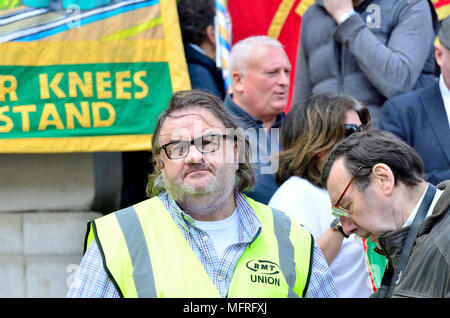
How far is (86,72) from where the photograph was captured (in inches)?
193

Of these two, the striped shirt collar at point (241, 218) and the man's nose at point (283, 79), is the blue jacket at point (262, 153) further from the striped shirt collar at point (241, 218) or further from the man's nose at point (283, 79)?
the striped shirt collar at point (241, 218)

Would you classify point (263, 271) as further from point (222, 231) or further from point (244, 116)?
point (244, 116)

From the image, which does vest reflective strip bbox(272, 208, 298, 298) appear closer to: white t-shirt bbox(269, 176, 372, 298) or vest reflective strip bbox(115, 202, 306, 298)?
vest reflective strip bbox(115, 202, 306, 298)

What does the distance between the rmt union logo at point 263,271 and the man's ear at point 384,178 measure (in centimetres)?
51

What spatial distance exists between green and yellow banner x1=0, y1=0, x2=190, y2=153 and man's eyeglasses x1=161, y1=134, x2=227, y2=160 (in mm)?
1878

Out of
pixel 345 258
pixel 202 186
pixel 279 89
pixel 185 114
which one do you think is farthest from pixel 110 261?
pixel 279 89

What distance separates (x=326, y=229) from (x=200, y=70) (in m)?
1.66

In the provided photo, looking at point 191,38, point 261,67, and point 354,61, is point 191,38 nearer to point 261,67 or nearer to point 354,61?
point 261,67

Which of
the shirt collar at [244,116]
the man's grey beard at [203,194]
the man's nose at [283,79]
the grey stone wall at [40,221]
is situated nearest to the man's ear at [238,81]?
the shirt collar at [244,116]

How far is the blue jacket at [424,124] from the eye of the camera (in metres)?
4.36
